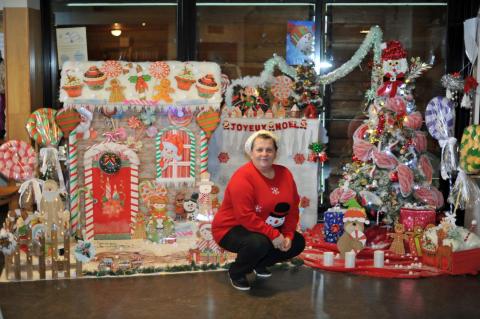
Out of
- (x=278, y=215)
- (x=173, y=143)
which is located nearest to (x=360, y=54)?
(x=173, y=143)

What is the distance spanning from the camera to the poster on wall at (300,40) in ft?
21.3

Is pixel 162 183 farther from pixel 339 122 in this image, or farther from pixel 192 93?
pixel 339 122

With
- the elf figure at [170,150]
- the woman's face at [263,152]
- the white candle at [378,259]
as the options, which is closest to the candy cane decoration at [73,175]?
the elf figure at [170,150]

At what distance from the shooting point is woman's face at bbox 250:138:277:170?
437cm

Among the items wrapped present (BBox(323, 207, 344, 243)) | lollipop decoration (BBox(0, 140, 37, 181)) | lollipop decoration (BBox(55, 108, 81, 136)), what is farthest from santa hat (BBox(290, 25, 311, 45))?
lollipop decoration (BBox(0, 140, 37, 181))

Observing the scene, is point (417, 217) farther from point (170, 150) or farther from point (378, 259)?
point (170, 150)

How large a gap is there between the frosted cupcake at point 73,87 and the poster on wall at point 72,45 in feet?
2.96

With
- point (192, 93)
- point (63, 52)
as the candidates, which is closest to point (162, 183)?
point (192, 93)

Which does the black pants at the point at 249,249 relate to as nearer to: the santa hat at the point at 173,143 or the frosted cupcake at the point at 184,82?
the santa hat at the point at 173,143

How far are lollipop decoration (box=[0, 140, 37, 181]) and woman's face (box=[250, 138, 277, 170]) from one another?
2.20 meters

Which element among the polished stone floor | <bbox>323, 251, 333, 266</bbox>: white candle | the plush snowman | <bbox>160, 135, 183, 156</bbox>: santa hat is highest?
<bbox>160, 135, 183, 156</bbox>: santa hat

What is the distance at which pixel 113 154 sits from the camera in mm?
5645

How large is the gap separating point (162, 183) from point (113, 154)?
1.72 feet

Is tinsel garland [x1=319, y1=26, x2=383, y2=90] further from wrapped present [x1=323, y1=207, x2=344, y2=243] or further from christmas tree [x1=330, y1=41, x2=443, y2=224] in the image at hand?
wrapped present [x1=323, y1=207, x2=344, y2=243]
